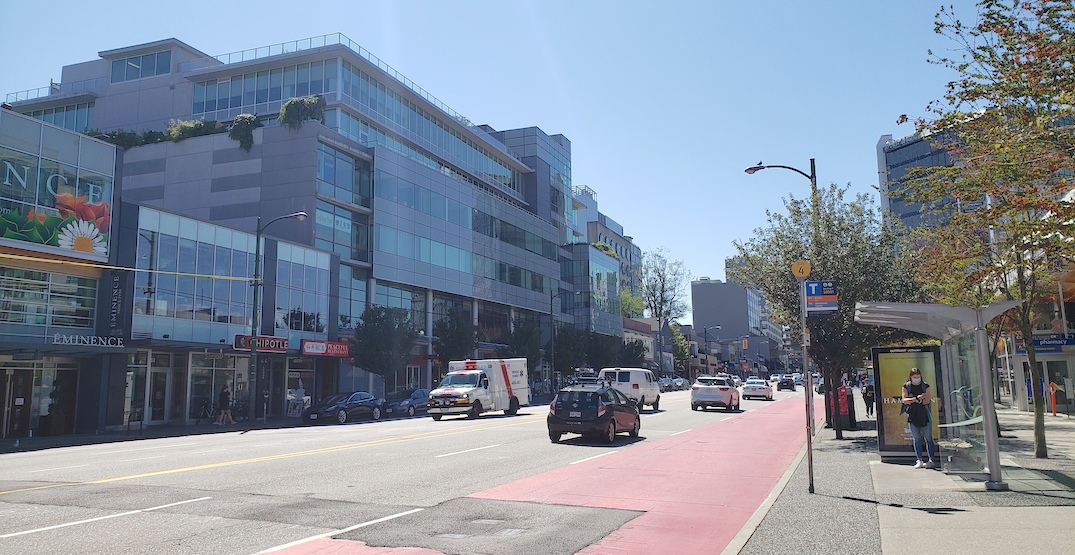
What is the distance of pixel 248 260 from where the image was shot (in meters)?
38.1

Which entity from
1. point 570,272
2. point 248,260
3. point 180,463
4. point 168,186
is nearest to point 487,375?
point 248,260

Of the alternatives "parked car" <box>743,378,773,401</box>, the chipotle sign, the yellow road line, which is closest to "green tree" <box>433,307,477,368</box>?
the chipotle sign

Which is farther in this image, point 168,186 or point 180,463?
point 168,186

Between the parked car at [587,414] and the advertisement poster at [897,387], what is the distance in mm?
6826

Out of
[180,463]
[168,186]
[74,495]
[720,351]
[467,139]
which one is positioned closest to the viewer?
[74,495]

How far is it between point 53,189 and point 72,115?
34628 mm

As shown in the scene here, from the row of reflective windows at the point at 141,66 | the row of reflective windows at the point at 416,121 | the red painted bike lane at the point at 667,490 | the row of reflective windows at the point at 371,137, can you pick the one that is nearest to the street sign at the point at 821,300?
the red painted bike lane at the point at 667,490

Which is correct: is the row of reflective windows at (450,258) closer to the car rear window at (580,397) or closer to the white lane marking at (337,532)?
the car rear window at (580,397)

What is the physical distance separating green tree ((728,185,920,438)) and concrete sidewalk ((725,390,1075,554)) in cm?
631

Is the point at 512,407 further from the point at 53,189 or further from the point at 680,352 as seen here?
the point at 680,352

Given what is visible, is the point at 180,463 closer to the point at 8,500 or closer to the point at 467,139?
the point at 8,500

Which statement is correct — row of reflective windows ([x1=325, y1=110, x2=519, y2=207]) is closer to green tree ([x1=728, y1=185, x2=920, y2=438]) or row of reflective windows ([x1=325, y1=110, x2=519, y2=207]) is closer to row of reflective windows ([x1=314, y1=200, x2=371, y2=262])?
row of reflective windows ([x1=314, y1=200, x2=371, y2=262])

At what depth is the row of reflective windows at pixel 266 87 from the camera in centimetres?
5159

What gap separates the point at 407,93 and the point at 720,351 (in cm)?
11994
